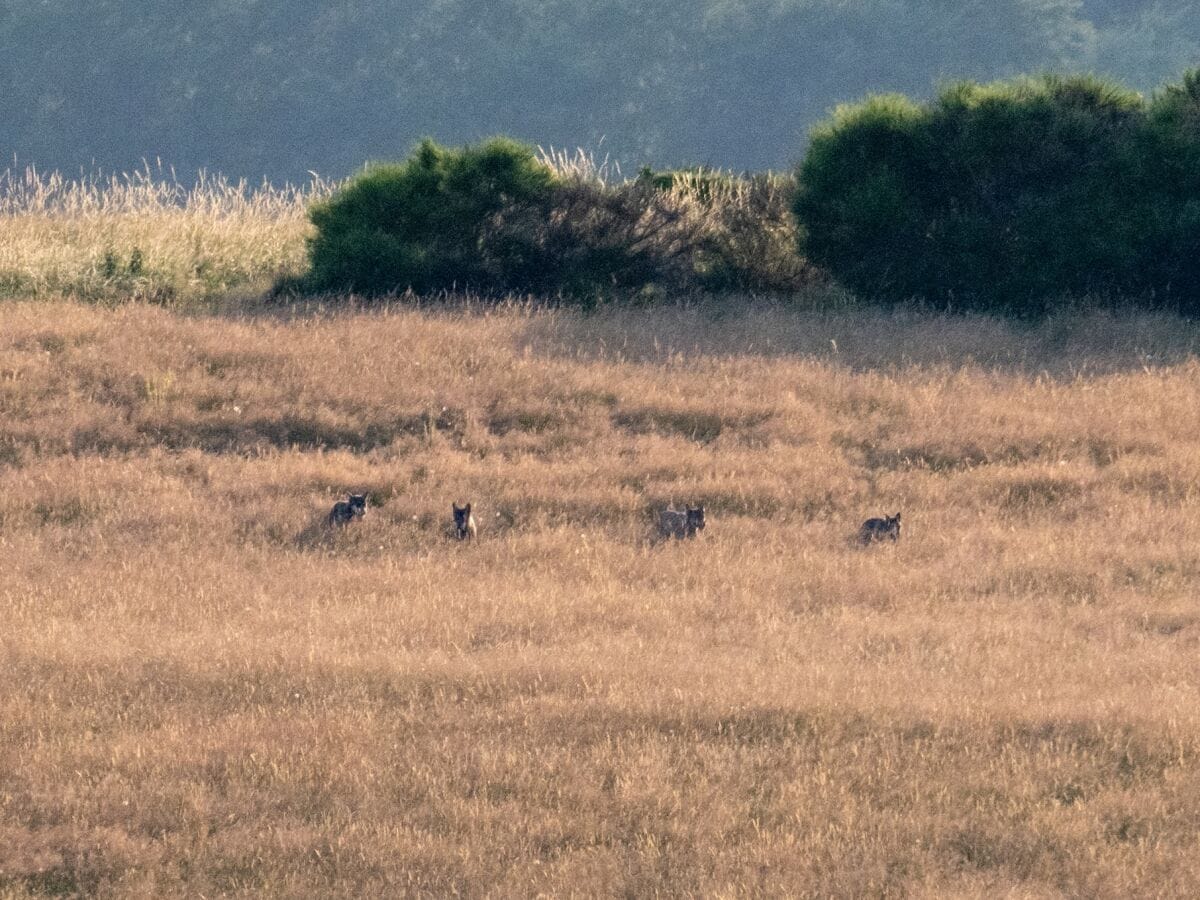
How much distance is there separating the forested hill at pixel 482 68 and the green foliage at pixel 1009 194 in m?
36.1

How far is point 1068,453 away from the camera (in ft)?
40.7

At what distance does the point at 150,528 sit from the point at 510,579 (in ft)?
8.99

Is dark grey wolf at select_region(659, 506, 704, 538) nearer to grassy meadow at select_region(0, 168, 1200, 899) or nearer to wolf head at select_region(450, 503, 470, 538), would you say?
grassy meadow at select_region(0, 168, 1200, 899)

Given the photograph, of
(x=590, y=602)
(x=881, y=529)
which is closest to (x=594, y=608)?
(x=590, y=602)

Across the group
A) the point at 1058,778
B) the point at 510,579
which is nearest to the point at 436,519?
the point at 510,579

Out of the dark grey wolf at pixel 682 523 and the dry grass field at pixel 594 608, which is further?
the dark grey wolf at pixel 682 523

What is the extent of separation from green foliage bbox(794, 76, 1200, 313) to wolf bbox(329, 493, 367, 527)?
8853 mm

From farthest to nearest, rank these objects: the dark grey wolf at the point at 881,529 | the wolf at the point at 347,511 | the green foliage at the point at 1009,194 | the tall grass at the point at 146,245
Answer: the tall grass at the point at 146,245 < the green foliage at the point at 1009,194 < the wolf at the point at 347,511 < the dark grey wolf at the point at 881,529

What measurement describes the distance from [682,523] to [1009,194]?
30.4ft

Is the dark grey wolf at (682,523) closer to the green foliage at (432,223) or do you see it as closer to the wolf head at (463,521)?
the wolf head at (463,521)

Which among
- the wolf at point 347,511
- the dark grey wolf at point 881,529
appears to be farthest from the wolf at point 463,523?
the dark grey wolf at point 881,529

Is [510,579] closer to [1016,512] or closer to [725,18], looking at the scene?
[1016,512]

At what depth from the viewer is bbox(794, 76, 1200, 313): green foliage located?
57.2 ft

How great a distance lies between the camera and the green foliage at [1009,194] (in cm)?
1742
